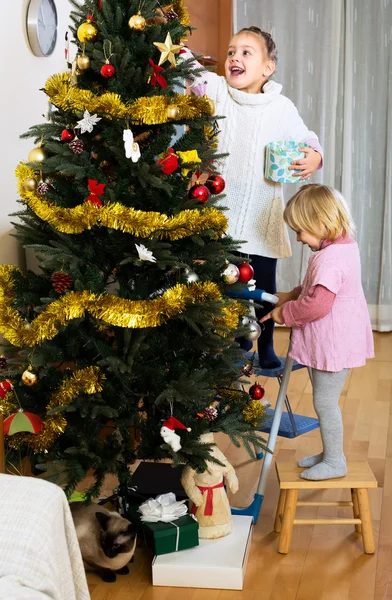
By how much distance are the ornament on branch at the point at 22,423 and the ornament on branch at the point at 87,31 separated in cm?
104

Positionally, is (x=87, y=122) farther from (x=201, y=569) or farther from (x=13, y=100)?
(x=201, y=569)

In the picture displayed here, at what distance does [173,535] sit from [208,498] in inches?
6.3

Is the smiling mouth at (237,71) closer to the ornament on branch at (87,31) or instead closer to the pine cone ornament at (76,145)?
the ornament on branch at (87,31)

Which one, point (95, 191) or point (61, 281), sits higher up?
point (95, 191)

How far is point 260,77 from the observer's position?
2.79m

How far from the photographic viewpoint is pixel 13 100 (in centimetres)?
306

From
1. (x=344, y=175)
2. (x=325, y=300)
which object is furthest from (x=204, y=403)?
(x=344, y=175)

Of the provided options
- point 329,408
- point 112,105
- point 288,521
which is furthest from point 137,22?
point 288,521

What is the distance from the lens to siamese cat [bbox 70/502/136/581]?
231 centimetres

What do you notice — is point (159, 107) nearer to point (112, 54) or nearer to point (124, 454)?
point (112, 54)

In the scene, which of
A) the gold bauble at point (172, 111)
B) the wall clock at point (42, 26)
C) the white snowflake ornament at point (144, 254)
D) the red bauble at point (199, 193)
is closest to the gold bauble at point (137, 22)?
the gold bauble at point (172, 111)

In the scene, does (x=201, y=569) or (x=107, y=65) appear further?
(x=201, y=569)

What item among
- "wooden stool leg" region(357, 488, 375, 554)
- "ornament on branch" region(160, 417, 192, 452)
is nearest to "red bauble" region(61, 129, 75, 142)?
"ornament on branch" region(160, 417, 192, 452)

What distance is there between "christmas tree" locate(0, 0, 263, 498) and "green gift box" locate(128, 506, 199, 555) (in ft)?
0.54
